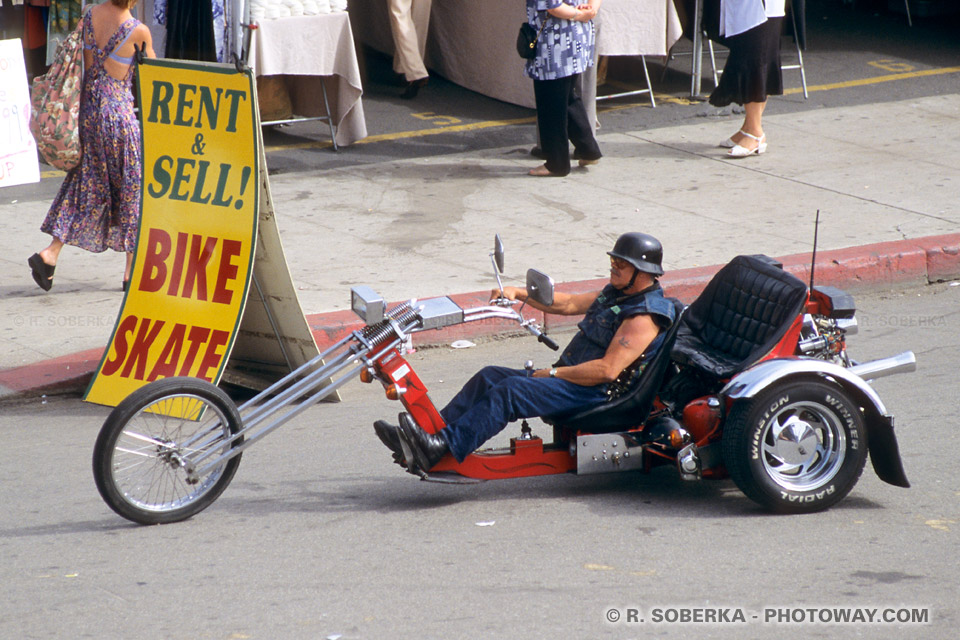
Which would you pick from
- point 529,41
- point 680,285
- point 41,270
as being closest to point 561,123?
point 529,41

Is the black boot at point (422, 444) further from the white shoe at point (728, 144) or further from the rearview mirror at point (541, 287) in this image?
the white shoe at point (728, 144)

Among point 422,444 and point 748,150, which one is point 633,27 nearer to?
point 748,150

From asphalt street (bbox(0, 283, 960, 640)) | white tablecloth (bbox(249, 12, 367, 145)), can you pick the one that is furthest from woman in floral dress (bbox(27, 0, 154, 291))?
white tablecloth (bbox(249, 12, 367, 145))

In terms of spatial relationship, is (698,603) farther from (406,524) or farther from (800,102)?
(800,102)

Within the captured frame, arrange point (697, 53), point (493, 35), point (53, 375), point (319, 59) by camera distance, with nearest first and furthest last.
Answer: point (53, 375) → point (319, 59) → point (493, 35) → point (697, 53)

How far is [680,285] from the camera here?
7695 mm

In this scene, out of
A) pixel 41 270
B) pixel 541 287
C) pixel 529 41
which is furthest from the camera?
pixel 529 41

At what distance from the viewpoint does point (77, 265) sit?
8.25m

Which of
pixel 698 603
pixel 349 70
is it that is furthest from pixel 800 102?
pixel 698 603

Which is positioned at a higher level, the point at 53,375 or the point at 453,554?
the point at 453,554

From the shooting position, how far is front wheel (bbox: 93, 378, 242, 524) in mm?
4520

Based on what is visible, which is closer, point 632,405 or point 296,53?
point 632,405

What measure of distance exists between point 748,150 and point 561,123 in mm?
1850

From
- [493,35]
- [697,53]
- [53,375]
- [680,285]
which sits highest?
[493,35]
